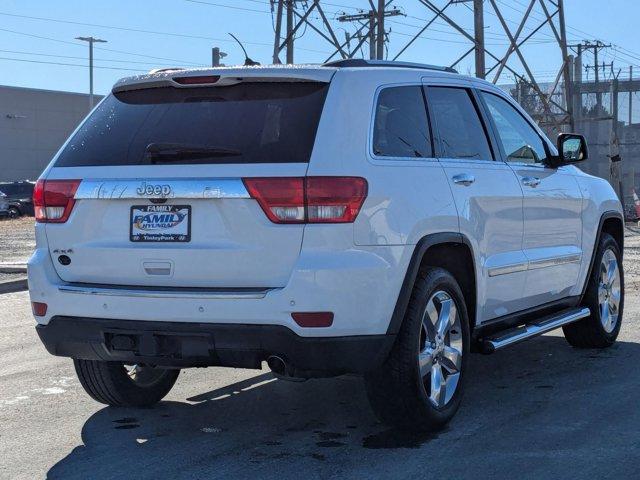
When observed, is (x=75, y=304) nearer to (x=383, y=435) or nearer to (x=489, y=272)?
(x=383, y=435)

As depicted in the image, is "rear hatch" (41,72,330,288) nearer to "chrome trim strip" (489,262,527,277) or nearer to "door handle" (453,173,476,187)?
"door handle" (453,173,476,187)

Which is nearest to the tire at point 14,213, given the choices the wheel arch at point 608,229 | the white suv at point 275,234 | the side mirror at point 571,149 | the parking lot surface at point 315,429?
the parking lot surface at point 315,429

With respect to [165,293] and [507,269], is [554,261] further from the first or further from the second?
[165,293]

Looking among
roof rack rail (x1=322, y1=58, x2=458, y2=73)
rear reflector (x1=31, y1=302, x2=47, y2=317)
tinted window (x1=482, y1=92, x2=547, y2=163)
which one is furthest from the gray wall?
rear reflector (x1=31, y1=302, x2=47, y2=317)

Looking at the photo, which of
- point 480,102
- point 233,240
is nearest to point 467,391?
point 480,102

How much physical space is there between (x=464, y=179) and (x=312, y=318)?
58.1 inches

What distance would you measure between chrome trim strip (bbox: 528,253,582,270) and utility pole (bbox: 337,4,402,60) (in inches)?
403

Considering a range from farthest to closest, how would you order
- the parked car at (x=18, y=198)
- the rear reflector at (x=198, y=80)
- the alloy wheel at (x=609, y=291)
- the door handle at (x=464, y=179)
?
the parked car at (x=18, y=198) → the alloy wheel at (x=609, y=291) → the door handle at (x=464, y=179) → the rear reflector at (x=198, y=80)

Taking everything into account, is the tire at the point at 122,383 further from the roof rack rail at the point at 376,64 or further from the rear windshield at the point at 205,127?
the roof rack rail at the point at 376,64

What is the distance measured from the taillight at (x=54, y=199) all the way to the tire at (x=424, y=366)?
1740 mm

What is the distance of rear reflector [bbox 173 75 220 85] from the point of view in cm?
518

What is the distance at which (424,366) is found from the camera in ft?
17.4

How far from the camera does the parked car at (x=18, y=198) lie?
42.4 meters

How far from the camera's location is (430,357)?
17.5 ft
